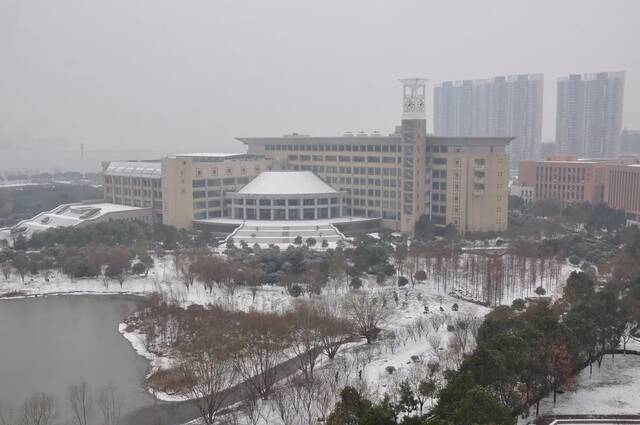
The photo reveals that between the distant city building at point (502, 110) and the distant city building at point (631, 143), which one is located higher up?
A: the distant city building at point (502, 110)

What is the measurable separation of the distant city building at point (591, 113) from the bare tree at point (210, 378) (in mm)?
58859

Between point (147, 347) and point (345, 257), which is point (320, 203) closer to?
point (345, 257)

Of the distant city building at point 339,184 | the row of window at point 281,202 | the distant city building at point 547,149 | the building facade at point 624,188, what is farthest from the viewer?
the distant city building at point 547,149

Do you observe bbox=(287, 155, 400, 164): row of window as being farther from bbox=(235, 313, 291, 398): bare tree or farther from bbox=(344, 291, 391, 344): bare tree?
bbox=(235, 313, 291, 398): bare tree

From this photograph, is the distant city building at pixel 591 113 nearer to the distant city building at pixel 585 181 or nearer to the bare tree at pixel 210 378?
the distant city building at pixel 585 181

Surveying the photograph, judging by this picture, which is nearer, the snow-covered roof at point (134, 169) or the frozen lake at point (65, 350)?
the frozen lake at point (65, 350)

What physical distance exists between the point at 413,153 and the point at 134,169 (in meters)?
16.7

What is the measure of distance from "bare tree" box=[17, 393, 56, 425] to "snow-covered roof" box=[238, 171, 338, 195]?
69.3 ft

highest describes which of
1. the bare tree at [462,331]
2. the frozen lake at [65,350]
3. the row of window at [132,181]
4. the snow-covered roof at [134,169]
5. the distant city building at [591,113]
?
the distant city building at [591,113]

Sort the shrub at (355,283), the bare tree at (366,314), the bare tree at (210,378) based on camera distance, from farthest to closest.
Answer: the shrub at (355,283) < the bare tree at (366,314) < the bare tree at (210,378)

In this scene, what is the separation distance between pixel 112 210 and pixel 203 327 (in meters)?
20.5

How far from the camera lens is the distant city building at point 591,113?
61312mm

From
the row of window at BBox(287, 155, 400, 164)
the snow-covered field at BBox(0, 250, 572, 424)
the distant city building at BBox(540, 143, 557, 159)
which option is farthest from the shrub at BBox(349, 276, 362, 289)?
the distant city building at BBox(540, 143, 557, 159)

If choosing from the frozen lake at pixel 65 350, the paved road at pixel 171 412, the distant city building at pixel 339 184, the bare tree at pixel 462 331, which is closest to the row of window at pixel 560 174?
the distant city building at pixel 339 184
